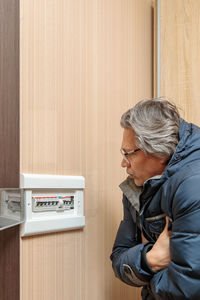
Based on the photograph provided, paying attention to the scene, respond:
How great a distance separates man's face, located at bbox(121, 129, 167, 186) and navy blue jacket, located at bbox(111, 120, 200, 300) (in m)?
0.06

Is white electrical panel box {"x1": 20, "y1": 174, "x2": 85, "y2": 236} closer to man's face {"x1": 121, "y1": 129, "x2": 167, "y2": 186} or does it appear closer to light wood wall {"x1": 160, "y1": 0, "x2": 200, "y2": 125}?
man's face {"x1": 121, "y1": 129, "x2": 167, "y2": 186}

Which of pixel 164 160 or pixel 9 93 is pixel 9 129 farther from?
pixel 164 160

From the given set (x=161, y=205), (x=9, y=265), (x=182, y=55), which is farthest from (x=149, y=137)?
(x=182, y=55)

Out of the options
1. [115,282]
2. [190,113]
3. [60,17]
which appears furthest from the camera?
[190,113]

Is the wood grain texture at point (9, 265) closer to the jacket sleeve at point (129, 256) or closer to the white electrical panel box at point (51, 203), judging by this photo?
the white electrical panel box at point (51, 203)

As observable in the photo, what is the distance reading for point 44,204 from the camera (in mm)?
1010

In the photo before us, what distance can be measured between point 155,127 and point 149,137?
0.13 feet

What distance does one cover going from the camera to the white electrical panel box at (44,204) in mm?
912

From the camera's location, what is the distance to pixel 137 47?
1.54 meters

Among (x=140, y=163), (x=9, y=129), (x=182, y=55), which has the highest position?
(x=182, y=55)

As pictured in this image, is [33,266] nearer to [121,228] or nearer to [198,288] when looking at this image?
[121,228]

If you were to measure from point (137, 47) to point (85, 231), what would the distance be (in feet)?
3.13

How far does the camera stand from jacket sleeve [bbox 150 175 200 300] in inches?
31.0

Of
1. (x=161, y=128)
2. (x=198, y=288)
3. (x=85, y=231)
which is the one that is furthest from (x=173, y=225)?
(x=85, y=231)
